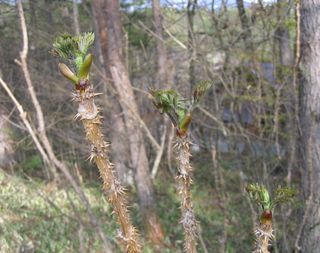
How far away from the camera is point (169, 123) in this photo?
306 inches

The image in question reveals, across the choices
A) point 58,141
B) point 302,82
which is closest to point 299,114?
point 302,82

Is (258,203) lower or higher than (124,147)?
higher

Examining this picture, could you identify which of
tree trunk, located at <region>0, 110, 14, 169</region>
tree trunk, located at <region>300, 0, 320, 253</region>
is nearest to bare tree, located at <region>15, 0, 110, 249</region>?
tree trunk, located at <region>300, 0, 320, 253</region>

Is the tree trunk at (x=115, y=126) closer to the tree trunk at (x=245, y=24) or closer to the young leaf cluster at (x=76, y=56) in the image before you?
the tree trunk at (x=245, y=24)

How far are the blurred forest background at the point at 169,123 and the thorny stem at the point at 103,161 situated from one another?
4504mm

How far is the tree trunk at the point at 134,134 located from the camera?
27.5 feet

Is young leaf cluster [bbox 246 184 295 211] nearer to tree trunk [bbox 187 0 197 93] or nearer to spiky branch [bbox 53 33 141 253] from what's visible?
spiky branch [bbox 53 33 141 253]

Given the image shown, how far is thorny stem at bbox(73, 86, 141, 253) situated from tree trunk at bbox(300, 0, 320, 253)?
4.11 m

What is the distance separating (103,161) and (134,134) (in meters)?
7.60

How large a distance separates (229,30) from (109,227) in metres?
3.92

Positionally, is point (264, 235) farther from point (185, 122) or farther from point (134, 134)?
point (134, 134)

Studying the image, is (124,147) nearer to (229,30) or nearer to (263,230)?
(229,30)

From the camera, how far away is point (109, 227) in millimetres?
8469

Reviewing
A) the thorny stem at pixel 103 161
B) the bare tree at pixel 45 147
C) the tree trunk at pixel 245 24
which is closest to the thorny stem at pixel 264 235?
the thorny stem at pixel 103 161
